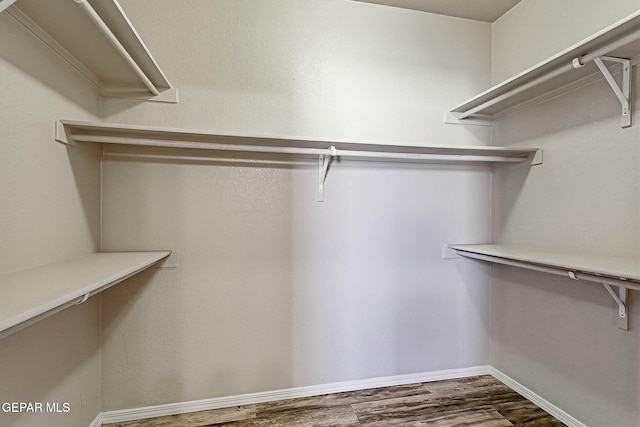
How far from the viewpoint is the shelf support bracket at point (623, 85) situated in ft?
3.75

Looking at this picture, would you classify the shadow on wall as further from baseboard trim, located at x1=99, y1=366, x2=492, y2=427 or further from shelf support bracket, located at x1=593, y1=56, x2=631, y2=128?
shelf support bracket, located at x1=593, y1=56, x2=631, y2=128

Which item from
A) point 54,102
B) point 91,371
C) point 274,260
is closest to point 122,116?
point 54,102

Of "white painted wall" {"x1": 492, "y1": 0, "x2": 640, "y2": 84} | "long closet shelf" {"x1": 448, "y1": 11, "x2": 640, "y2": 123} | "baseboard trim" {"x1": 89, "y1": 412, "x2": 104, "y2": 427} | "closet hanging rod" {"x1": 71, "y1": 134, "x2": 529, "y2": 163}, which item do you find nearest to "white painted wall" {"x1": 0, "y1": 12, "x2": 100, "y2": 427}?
"baseboard trim" {"x1": 89, "y1": 412, "x2": 104, "y2": 427}

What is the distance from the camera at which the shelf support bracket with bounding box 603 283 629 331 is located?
46.6 inches

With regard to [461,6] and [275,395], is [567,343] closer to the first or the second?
[275,395]

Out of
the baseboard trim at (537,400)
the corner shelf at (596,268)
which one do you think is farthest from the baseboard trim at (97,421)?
the baseboard trim at (537,400)

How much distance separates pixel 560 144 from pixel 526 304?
0.90 meters

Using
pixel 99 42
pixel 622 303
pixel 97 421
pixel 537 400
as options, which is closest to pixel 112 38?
pixel 99 42

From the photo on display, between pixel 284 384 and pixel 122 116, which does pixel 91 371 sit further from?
pixel 122 116

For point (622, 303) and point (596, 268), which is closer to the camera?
point (596, 268)

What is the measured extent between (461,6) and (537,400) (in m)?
2.34

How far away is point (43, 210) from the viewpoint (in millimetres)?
1037

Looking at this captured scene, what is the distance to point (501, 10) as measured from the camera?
1.79m

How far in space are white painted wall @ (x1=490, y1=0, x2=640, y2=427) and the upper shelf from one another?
1968 mm
